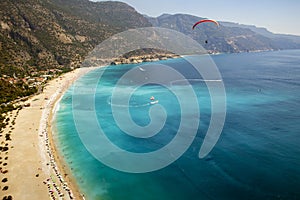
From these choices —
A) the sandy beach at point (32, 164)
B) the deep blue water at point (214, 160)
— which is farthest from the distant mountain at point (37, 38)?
the deep blue water at point (214, 160)

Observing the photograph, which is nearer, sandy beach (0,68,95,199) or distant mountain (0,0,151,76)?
sandy beach (0,68,95,199)

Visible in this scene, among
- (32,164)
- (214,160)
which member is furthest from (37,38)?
(214,160)

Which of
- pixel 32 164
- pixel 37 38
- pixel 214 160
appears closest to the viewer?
pixel 32 164

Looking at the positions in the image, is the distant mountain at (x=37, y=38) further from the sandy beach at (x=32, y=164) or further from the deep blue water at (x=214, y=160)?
the deep blue water at (x=214, y=160)

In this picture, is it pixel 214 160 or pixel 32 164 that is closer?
pixel 32 164

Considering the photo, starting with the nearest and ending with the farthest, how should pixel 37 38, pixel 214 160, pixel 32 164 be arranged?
pixel 32 164
pixel 214 160
pixel 37 38

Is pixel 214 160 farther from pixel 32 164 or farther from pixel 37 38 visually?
pixel 37 38

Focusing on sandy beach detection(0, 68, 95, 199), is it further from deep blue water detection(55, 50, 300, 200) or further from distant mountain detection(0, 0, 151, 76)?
distant mountain detection(0, 0, 151, 76)

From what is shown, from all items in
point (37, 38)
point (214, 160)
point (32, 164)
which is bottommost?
point (214, 160)

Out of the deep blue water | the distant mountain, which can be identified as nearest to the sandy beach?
the deep blue water
